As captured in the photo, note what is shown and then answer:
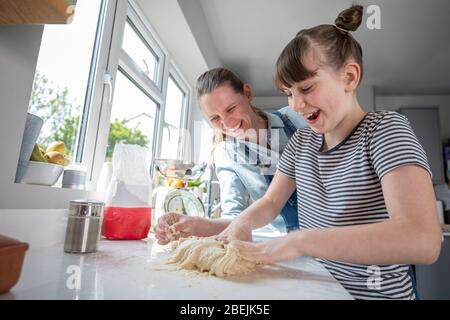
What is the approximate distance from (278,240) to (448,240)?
277 centimetres

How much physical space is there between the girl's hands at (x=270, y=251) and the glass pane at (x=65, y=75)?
0.74 m

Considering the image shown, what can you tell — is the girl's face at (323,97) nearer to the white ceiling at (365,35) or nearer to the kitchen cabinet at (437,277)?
the white ceiling at (365,35)

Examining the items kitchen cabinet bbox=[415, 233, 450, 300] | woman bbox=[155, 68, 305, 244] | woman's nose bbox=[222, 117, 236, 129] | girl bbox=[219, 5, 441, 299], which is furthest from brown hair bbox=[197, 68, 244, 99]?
kitchen cabinet bbox=[415, 233, 450, 300]

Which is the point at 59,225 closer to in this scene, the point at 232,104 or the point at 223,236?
the point at 223,236

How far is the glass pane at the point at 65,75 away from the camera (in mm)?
887

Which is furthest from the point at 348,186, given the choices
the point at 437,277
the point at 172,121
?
the point at 437,277

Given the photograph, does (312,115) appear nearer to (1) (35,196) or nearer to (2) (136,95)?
(1) (35,196)

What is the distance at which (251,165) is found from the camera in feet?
4.70

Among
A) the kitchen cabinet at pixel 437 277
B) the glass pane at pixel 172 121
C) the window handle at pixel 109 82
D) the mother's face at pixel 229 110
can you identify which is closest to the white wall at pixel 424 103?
the kitchen cabinet at pixel 437 277

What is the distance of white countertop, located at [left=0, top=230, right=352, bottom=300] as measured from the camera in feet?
1.34

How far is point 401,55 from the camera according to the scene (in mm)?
2699

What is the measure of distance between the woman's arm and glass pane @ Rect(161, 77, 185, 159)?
157 cm
